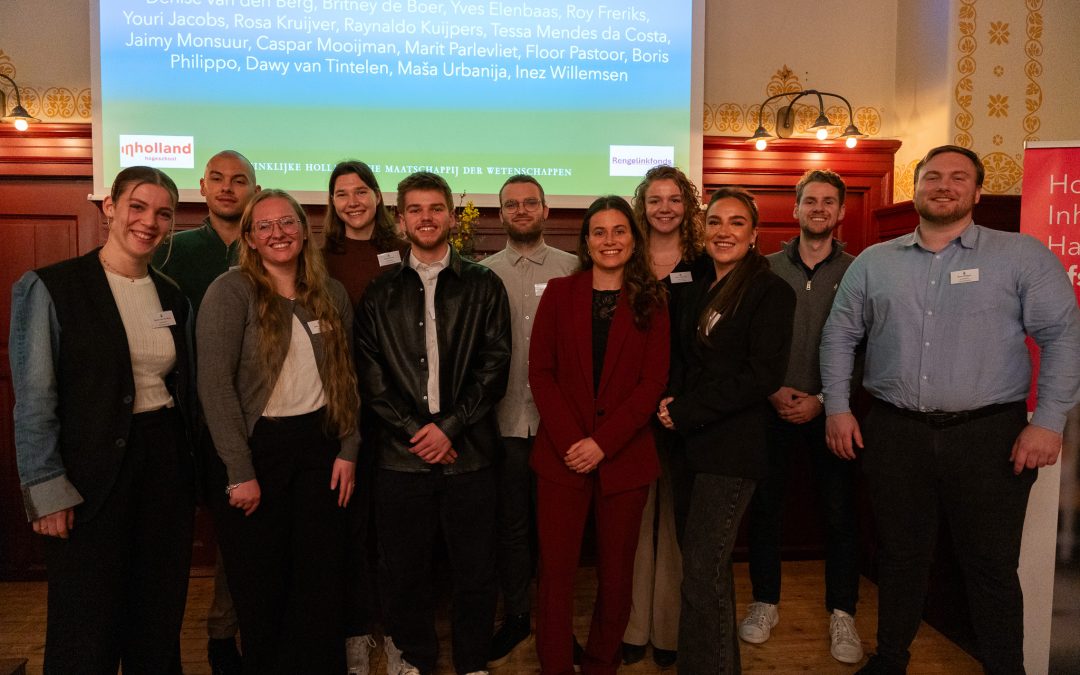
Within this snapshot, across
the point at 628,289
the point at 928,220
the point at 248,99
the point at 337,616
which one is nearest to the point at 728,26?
the point at 928,220

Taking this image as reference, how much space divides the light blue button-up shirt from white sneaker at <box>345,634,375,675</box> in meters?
2.13

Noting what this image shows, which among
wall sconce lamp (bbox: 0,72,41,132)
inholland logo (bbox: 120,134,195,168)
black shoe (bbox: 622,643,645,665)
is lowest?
black shoe (bbox: 622,643,645,665)

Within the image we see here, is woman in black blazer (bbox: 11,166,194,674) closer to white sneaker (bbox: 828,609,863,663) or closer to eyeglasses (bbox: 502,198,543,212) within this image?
eyeglasses (bbox: 502,198,543,212)

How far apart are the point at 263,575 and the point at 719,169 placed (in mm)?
Answer: 3086

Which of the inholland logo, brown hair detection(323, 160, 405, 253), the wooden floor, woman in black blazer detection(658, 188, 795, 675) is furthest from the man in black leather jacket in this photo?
the inholland logo

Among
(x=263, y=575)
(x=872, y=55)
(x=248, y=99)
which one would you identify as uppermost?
(x=872, y=55)

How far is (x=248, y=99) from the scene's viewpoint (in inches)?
140

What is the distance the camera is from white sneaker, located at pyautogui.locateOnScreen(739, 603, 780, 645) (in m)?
2.85

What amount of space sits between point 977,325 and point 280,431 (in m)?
2.24

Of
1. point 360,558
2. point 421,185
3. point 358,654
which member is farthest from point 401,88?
point 358,654

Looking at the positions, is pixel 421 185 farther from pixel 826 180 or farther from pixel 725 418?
pixel 826 180

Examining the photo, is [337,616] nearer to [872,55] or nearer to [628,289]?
[628,289]

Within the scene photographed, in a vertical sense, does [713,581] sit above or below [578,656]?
above

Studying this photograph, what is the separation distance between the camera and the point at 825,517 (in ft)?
9.80
